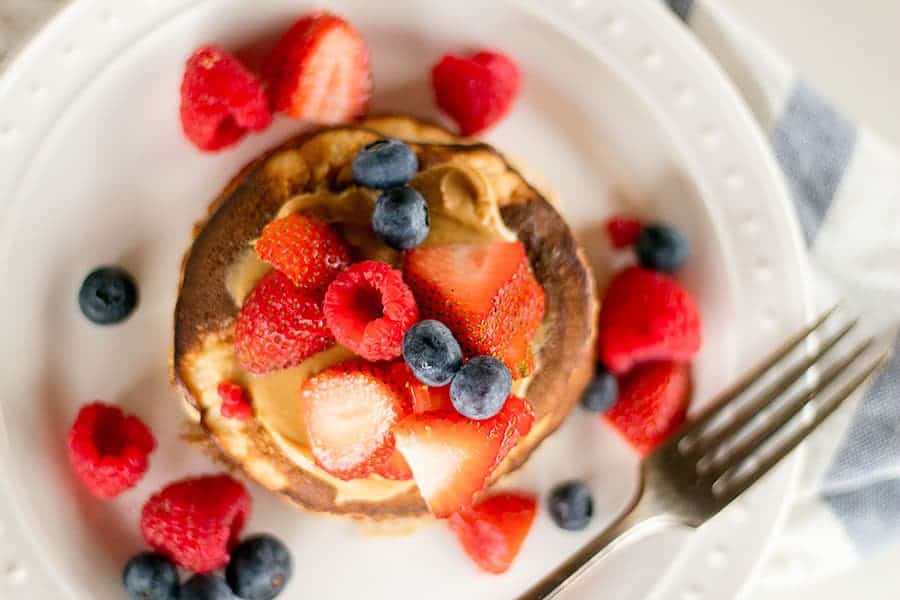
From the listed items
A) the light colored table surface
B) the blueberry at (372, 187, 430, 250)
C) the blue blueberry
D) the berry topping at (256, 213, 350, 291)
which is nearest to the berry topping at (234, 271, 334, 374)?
the berry topping at (256, 213, 350, 291)

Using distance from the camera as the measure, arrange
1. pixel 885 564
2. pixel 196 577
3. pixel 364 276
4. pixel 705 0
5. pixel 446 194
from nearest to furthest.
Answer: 1. pixel 364 276
2. pixel 446 194
3. pixel 196 577
4. pixel 705 0
5. pixel 885 564

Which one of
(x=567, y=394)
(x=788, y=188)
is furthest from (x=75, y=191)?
(x=788, y=188)

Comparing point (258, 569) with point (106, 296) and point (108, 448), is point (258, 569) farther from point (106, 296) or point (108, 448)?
point (106, 296)

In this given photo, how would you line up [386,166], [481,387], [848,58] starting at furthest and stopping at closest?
[848,58] < [386,166] < [481,387]

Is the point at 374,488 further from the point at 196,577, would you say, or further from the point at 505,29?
the point at 505,29

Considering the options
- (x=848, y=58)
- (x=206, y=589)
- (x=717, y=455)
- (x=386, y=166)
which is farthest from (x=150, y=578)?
(x=848, y=58)
